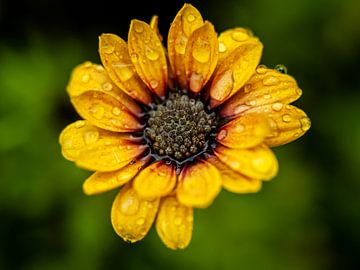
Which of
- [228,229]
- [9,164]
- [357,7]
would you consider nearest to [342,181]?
[228,229]

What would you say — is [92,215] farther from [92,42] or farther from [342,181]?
[342,181]

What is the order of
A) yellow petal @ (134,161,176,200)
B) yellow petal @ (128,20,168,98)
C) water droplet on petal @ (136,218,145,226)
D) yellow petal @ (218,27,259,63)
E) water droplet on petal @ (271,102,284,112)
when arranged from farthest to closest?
yellow petal @ (218,27,259,63) < yellow petal @ (128,20,168,98) < water droplet on petal @ (271,102,284,112) < water droplet on petal @ (136,218,145,226) < yellow petal @ (134,161,176,200)

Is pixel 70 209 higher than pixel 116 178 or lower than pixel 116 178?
lower

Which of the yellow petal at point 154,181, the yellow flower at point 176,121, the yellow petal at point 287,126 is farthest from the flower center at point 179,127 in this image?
the yellow petal at point 287,126

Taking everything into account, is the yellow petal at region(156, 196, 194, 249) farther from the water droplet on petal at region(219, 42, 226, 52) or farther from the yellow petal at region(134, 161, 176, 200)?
the water droplet on petal at region(219, 42, 226, 52)

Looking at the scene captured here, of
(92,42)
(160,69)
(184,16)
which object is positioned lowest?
(92,42)

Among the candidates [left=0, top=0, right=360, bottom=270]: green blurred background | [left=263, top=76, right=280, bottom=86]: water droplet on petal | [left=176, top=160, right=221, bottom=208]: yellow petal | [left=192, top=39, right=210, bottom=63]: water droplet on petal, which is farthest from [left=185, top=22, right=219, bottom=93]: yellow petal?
[left=0, top=0, right=360, bottom=270]: green blurred background

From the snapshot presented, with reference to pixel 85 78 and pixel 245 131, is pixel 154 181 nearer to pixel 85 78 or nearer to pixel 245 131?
pixel 245 131

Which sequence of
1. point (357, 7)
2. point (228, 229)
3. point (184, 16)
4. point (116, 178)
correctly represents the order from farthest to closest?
1. point (357, 7)
2. point (228, 229)
3. point (184, 16)
4. point (116, 178)
